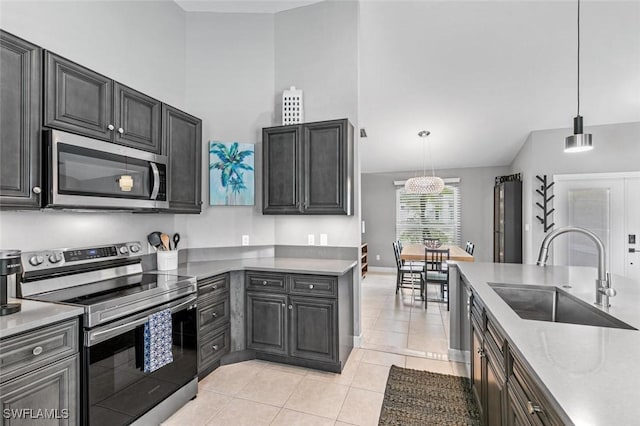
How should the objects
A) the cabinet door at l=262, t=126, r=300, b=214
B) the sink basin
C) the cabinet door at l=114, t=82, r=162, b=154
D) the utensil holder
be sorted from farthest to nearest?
the cabinet door at l=262, t=126, r=300, b=214, the utensil holder, the cabinet door at l=114, t=82, r=162, b=154, the sink basin

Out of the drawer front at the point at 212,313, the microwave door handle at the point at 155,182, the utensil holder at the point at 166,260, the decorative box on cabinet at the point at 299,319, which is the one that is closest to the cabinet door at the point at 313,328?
the decorative box on cabinet at the point at 299,319

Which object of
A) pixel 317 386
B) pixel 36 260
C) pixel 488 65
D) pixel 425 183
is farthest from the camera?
→ pixel 425 183

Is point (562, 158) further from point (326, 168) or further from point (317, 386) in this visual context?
point (317, 386)

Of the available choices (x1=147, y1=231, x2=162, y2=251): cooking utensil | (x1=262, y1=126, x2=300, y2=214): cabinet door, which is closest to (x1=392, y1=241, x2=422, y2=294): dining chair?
(x1=262, y1=126, x2=300, y2=214): cabinet door

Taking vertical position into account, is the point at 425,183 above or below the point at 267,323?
above

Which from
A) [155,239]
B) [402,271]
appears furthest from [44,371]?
Result: [402,271]

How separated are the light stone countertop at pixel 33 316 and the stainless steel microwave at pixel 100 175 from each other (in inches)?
21.8

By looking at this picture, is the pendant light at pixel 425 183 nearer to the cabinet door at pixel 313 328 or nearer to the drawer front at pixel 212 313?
the cabinet door at pixel 313 328

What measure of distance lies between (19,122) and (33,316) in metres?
1.03

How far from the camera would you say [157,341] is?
1.97 meters

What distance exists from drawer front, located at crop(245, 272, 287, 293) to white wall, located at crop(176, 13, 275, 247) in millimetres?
642

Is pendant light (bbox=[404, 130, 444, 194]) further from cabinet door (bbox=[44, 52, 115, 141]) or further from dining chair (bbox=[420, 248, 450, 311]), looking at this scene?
cabinet door (bbox=[44, 52, 115, 141])

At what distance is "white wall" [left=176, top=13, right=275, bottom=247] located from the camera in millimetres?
3340

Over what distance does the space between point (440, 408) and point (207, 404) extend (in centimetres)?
166
